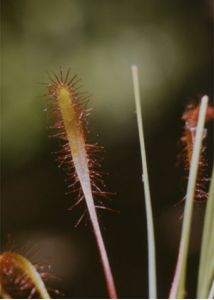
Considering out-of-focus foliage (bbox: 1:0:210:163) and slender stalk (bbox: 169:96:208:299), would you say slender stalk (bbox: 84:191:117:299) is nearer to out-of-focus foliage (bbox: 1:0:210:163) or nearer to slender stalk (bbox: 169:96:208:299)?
slender stalk (bbox: 169:96:208:299)

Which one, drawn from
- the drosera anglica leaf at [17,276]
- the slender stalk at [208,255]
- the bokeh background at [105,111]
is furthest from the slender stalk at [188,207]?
the bokeh background at [105,111]

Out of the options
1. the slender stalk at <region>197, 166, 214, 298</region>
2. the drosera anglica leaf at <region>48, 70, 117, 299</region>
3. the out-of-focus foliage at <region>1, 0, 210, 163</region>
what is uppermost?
the out-of-focus foliage at <region>1, 0, 210, 163</region>

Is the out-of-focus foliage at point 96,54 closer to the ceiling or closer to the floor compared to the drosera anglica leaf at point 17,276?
closer to the ceiling

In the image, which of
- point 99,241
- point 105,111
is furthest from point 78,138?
point 105,111

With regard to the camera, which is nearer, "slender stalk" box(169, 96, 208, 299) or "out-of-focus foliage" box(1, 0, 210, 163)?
"slender stalk" box(169, 96, 208, 299)

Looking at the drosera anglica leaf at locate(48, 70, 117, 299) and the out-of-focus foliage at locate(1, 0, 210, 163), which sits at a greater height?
the out-of-focus foliage at locate(1, 0, 210, 163)

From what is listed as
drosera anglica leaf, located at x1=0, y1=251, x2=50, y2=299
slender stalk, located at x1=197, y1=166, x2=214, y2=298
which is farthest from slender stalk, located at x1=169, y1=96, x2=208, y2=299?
drosera anglica leaf, located at x1=0, y1=251, x2=50, y2=299

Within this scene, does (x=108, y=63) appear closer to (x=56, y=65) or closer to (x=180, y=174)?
(x=56, y=65)

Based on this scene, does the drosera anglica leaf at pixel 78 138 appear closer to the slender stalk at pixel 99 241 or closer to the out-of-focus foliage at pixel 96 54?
the slender stalk at pixel 99 241
